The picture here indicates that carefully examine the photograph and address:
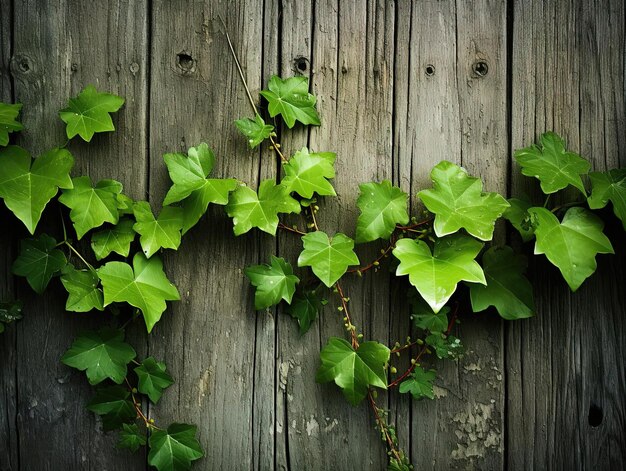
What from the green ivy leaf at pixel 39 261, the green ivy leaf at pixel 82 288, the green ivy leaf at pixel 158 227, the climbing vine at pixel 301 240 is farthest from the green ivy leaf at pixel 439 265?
the green ivy leaf at pixel 39 261

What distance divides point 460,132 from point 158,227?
1079mm

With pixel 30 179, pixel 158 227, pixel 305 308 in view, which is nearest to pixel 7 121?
pixel 30 179

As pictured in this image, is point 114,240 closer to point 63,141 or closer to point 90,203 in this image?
point 90,203

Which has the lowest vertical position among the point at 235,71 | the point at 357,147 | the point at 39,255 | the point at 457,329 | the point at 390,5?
the point at 457,329

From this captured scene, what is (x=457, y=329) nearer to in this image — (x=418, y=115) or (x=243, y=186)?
(x=418, y=115)

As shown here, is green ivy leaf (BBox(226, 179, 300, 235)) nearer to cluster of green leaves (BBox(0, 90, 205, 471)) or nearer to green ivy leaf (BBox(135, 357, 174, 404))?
cluster of green leaves (BBox(0, 90, 205, 471))

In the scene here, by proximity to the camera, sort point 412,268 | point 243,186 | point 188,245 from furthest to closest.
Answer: point 188,245, point 243,186, point 412,268

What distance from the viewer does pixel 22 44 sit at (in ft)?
6.20

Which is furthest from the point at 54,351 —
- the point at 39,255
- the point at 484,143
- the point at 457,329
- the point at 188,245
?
the point at 484,143

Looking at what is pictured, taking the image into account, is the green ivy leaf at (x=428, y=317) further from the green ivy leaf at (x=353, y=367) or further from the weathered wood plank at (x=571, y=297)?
the weathered wood plank at (x=571, y=297)

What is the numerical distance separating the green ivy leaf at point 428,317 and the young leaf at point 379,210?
0.86 feet

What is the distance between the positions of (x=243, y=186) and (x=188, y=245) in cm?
31

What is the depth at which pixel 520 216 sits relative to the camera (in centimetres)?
174

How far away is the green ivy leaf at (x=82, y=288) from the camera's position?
5.88ft
